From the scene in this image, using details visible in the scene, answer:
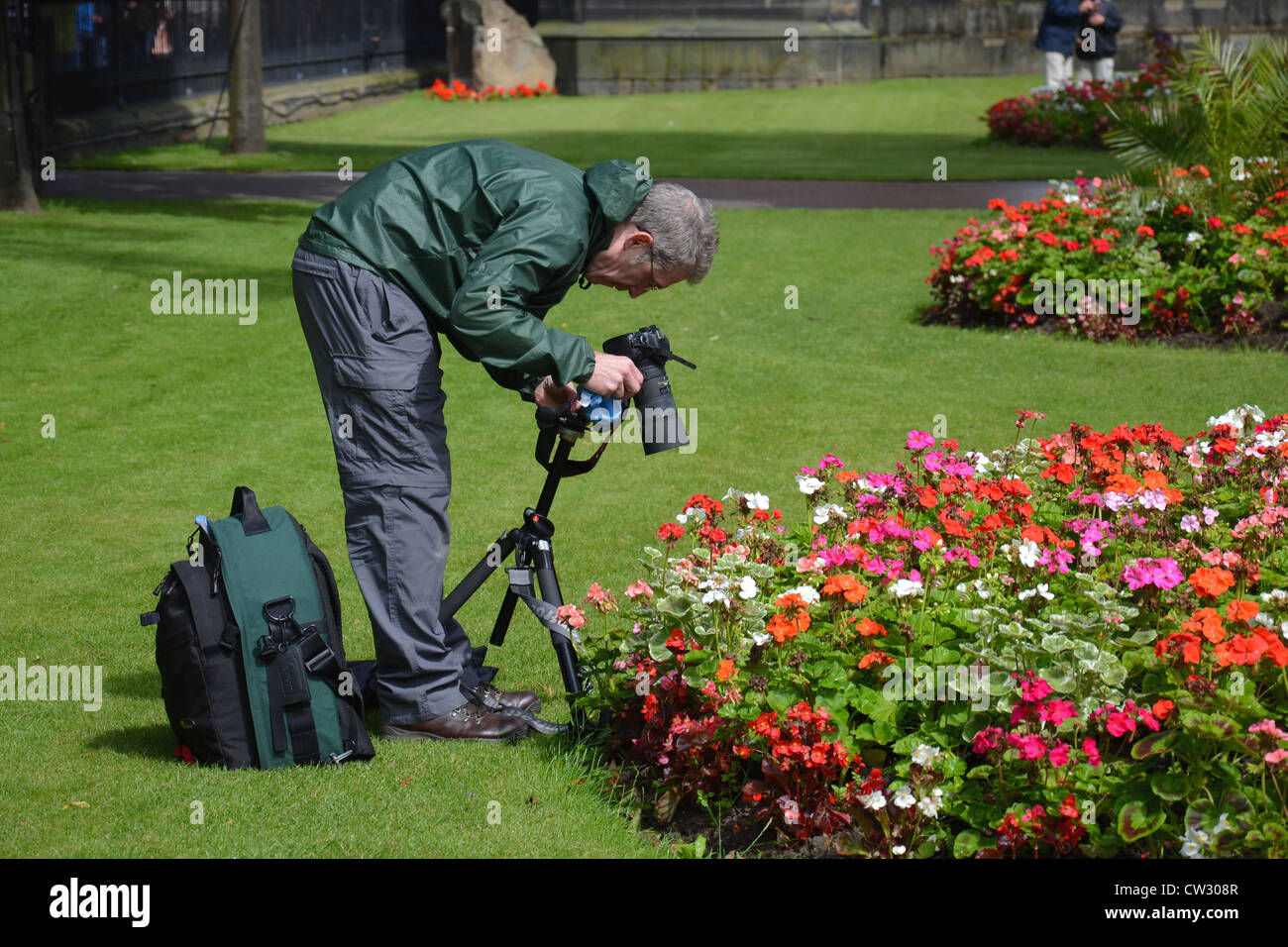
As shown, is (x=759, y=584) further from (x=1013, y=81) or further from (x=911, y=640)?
(x=1013, y=81)

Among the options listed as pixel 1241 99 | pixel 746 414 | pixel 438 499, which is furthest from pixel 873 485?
pixel 1241 99

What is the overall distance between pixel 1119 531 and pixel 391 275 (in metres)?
2.33

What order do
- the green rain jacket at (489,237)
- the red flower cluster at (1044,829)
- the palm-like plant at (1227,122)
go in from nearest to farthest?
the red flower cluster at (1044,829) → the green rain jacket at (489,237) → the palm-like plant at (1227,122)

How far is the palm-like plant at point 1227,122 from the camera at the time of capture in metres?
10.5

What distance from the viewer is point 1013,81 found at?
1239 inches

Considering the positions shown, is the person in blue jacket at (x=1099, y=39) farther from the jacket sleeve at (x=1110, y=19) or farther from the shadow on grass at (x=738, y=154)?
the shadow on grass at (x=738, y=154)

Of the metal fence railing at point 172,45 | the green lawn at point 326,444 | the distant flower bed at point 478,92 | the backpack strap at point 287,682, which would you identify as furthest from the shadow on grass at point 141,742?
the distant flower bed at point 478,92

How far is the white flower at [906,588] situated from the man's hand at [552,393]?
1.00 metres

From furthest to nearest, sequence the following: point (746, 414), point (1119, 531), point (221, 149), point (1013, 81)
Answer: point (1013, 81) < point (221, 149) < point (746, 414) < point (1119, 531)

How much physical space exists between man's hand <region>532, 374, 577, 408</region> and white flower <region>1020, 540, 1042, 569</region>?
128 cm

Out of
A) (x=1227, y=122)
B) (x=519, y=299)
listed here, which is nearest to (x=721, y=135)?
(x=1227, y=122)

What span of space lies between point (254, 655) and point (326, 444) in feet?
12.8

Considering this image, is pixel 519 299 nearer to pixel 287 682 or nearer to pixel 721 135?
pixel 287 682

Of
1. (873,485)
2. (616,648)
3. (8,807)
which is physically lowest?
(8,807)
